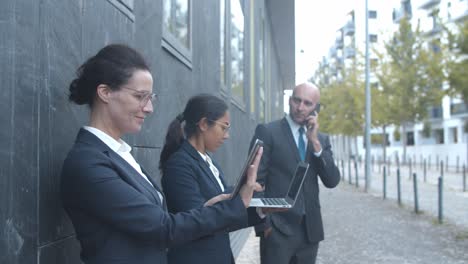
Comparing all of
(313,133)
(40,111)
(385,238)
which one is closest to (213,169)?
(40,111)

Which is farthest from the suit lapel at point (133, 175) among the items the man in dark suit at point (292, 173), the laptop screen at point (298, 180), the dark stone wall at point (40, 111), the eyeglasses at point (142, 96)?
the man in dark suit at point (292, 173)

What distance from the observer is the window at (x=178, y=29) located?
4.65 meters

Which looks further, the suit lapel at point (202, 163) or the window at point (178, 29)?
the window at point (178, 29)

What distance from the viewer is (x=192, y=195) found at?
8.61ft

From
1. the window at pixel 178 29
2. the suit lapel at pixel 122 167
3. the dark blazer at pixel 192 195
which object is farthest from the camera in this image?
the window at pixel 178 29

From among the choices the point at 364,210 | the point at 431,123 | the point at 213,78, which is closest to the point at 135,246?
the point at 213,78

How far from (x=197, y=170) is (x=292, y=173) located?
1559 millimetres

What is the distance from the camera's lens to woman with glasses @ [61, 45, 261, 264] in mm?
1803

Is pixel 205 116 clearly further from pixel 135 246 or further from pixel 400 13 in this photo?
pixel 400 13

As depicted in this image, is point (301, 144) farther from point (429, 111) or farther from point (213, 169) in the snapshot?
point (429, 111)

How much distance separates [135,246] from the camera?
74.6 inches

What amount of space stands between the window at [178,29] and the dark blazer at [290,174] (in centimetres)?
111

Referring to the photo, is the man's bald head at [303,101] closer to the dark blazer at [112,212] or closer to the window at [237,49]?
the dark blazer at [112,212]

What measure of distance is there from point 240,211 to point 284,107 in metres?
43.1
